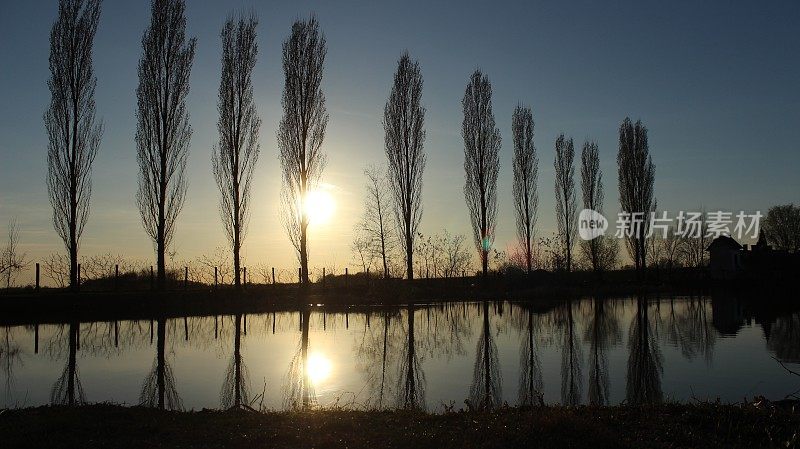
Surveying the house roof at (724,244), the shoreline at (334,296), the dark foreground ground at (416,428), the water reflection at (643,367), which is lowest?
the water reflection at (643,367)

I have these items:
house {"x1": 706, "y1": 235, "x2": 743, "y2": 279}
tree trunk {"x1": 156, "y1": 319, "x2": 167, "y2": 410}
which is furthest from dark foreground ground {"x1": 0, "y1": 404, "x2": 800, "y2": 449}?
house {"x1": 706, "y1": 235, "x2": 743, "y2": 279}

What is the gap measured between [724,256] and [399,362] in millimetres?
42509

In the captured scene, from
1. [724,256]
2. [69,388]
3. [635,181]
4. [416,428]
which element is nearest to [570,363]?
[416,428]

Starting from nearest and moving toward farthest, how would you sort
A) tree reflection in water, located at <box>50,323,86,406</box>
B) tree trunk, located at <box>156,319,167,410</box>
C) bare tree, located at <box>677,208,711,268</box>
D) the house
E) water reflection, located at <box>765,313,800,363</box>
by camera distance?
tree reflection in water, located at <box>50,323,86,406</box> < tree trunk, located at <box>156,319,167,410</box> < water reflection, located at <box>765,313,800,363</box> < the house < bare tree, located at <box>677,208,711,268</box>

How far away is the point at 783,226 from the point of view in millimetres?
61594

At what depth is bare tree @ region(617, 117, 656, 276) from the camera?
41094 mm

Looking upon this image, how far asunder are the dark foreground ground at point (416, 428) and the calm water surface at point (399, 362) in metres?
1.27

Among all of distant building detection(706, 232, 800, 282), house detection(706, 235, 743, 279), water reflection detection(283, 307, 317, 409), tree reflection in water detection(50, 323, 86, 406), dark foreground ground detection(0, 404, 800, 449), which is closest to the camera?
dark foreground ground detection(0, 404, 800, 449)

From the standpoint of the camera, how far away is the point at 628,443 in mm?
5000

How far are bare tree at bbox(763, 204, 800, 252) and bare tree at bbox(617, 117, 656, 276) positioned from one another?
1074 inches

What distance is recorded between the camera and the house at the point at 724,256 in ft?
146

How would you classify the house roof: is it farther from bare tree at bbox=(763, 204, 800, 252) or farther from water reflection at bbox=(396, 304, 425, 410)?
water reflection at bbox=(396, 304, 425, 410)

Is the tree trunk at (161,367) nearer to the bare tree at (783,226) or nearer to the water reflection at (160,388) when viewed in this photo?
the water reflection at (160,388)

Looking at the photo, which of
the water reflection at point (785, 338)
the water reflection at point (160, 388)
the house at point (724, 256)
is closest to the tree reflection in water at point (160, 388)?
the water reflection at point (160, 388)
